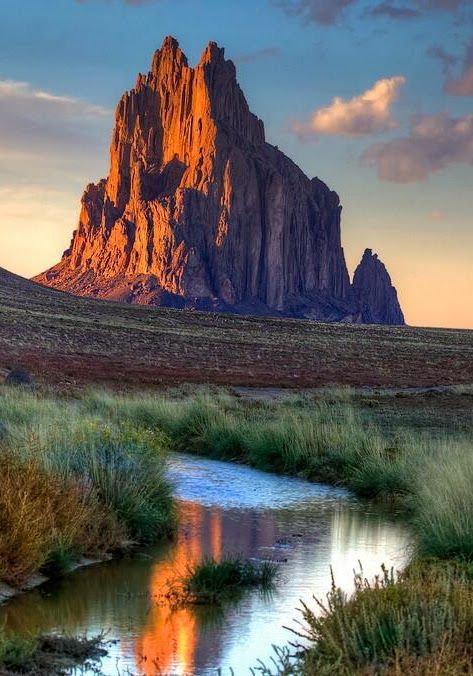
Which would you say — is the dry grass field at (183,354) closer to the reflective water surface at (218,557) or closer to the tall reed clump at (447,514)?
the reflective water surface at (218,557)

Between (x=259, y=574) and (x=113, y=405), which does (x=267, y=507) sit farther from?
(x=113, y=405)

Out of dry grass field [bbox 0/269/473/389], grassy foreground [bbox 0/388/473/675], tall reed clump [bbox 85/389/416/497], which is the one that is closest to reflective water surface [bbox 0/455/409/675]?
grassy foreground [bbox 0/388/473/675]

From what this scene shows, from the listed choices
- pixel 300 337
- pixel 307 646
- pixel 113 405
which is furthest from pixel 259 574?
pixel 300 337

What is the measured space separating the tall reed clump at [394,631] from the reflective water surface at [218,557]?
0.97 m

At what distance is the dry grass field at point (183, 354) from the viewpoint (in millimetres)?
46719

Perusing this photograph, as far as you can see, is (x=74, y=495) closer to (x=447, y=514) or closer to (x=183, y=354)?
(x=447, y=514)

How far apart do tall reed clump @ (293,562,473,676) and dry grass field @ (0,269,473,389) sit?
2949cm

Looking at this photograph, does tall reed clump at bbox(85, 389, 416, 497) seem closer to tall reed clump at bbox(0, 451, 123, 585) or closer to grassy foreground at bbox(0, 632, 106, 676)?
tall reed clump at bbox(0, 451, 123, 585)

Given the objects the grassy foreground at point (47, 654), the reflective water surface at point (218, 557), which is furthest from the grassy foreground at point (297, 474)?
the grassy foreground at point (47, 654)

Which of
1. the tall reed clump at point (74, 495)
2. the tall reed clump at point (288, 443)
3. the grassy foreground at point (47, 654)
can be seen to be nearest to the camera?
the grassy foreground at point (47, 654)

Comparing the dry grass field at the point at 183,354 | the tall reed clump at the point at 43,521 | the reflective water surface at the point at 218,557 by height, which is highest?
the dry grass field at the point at 183,354

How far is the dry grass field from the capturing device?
46.7m

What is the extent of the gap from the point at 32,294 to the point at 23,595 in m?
107

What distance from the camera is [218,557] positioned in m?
12.2
